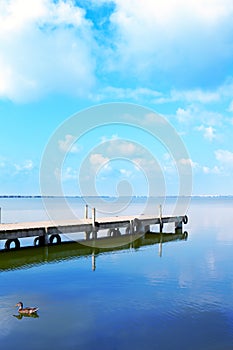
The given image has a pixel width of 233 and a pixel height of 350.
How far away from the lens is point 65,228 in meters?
28.7

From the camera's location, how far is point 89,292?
16734mm

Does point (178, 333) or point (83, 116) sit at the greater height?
point (83, 116)

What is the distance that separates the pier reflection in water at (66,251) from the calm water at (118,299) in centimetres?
12

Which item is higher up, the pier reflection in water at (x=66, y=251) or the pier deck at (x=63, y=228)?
the pier deck at (x=63, y=228)

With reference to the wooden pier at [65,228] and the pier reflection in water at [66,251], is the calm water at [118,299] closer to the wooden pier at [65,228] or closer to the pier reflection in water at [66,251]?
the pier reflection in water at [66,251]

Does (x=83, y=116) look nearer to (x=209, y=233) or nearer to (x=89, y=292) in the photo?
(x=209, y=233)

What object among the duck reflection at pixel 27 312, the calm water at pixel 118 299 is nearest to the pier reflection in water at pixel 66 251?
the calm water at pixel 118 299

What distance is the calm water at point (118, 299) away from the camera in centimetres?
1172

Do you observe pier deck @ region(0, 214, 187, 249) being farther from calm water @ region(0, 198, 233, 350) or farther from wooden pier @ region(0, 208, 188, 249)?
calm water @ region(0, 198, 233, 350)

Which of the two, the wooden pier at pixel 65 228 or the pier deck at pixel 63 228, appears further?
the wooden pier at pixel 65 228

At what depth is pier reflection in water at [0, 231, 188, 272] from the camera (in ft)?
76.9

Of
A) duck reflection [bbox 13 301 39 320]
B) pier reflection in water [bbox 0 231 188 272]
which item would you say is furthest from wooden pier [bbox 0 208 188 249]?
duck reflection [bbox 13 301 39 320]

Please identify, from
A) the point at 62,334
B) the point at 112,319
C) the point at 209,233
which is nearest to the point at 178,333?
the point at 112,319

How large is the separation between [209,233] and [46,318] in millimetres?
28825
